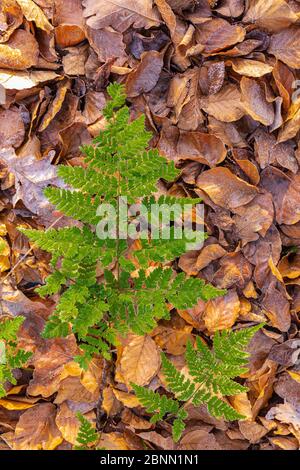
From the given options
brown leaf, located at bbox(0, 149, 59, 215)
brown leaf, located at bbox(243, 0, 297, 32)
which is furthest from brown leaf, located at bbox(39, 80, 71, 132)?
brown leaf, located at bbox(243, 0, 297, 32)

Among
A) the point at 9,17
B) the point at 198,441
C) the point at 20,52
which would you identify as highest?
the point at 9,17

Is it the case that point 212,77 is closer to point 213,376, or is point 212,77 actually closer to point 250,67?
point 250,67

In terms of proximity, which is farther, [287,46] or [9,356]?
[287,46]

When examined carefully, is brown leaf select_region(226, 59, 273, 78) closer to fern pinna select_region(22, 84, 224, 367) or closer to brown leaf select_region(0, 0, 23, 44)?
fern pinna select_region(22, 84, 224, 367)

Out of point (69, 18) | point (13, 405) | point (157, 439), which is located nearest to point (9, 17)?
point (69, 18)

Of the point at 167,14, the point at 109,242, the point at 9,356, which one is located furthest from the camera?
the point at 167,14
